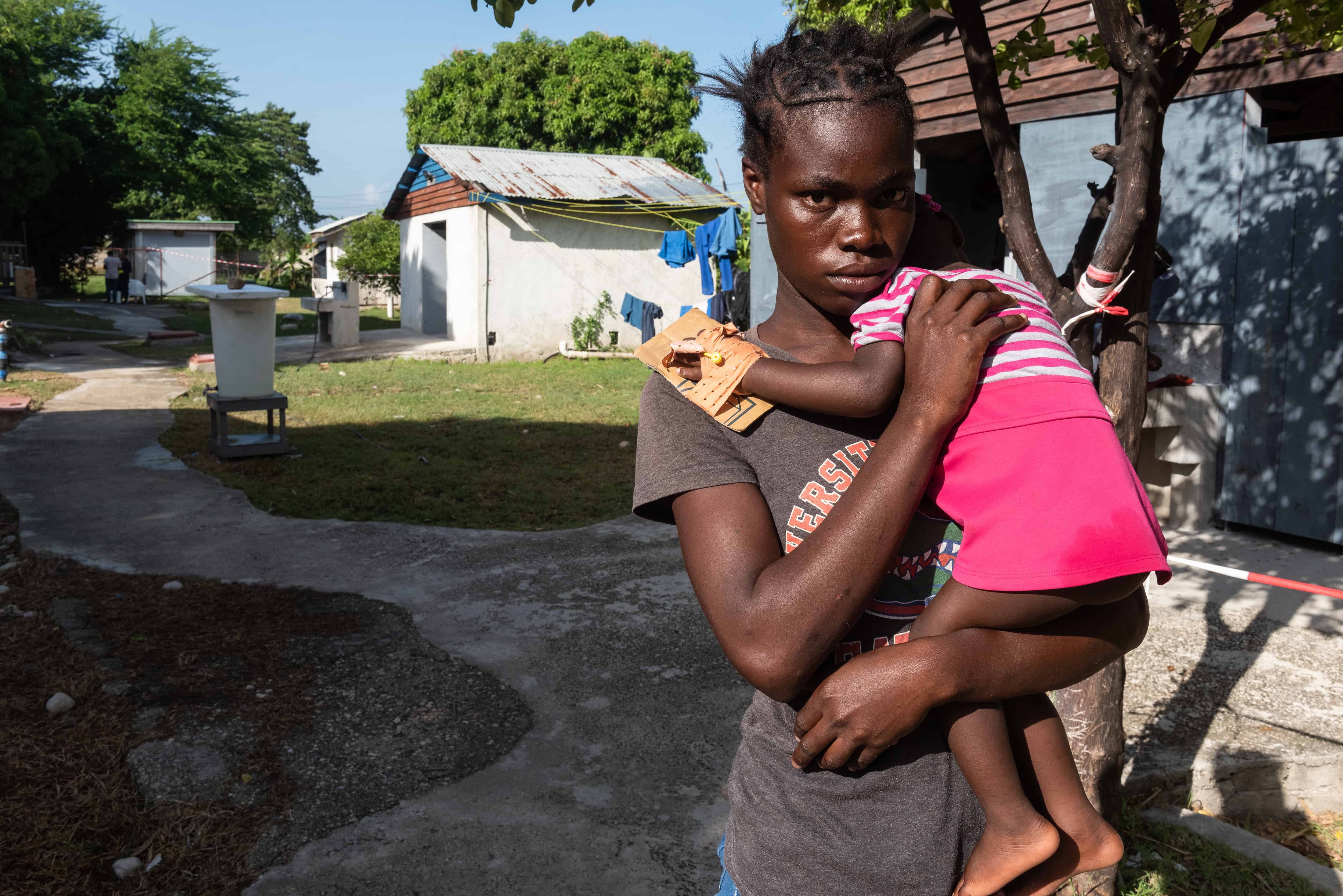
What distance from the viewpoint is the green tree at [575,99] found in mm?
30562

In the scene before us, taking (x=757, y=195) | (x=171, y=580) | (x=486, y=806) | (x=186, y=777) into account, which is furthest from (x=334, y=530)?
(x=757, y=195)

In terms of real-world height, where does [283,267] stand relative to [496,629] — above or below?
above

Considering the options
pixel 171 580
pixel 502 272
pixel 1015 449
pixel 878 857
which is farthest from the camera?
pixel 502 272

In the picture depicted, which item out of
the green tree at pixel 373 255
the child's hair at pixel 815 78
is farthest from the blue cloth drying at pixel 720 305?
the child's hair at pixel 815 78

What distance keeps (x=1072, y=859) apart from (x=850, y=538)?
693mm

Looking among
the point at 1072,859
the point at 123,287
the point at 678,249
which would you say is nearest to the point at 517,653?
the point at 1072,859

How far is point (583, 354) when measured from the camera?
17.8 meters

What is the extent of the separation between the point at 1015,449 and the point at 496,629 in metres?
4.09

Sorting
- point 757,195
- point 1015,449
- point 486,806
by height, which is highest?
point 757,195

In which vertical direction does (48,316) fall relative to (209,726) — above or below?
above

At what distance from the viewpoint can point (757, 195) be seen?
1.53 meters

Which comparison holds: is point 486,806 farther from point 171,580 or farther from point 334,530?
point 334,530

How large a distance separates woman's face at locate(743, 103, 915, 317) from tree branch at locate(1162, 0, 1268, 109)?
1561 millimetres

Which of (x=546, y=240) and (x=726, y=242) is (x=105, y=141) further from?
(x=726, y=242)
